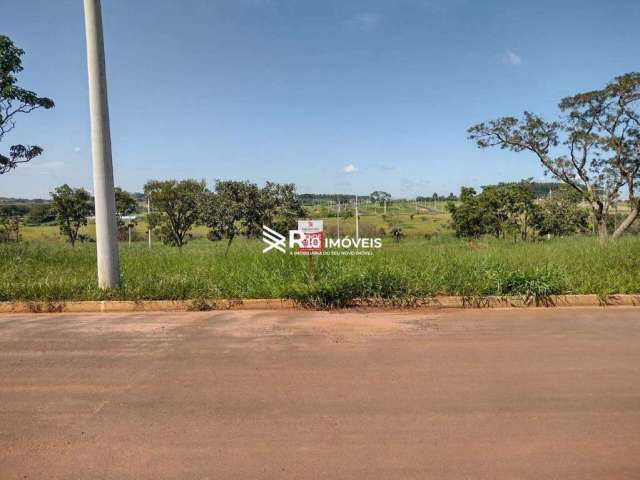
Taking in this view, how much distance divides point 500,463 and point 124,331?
13.9ft

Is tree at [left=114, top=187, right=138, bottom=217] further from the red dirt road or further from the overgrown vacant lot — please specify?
the red dirt road

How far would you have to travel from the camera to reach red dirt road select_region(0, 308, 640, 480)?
7.59ft

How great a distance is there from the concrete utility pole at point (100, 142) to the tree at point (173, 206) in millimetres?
10459

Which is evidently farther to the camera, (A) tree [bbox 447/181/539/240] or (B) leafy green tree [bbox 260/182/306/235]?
(A) tree [bbox 447/181/539/240]

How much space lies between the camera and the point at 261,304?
6008mm

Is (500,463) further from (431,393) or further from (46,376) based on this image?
(46,376)

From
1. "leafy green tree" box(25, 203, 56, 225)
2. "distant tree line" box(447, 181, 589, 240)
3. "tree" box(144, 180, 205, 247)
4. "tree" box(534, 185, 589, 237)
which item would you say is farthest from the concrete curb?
"leafy green tree" box(25, 203, 56, 225)

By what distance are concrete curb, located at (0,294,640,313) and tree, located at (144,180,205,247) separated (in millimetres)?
11151

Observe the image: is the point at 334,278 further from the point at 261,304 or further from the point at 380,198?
the point at 380,198

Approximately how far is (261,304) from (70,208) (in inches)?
727

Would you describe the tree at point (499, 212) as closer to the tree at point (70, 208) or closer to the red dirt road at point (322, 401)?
the red dirt road at point (322, 401)

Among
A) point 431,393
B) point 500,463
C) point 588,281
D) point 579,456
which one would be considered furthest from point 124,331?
point 588,281

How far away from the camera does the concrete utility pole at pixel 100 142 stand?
6211mm

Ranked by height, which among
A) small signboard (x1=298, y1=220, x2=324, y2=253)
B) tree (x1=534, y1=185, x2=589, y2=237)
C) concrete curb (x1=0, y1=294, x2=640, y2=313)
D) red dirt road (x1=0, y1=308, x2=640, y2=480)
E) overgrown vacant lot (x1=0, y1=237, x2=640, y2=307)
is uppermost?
tree (x1=534, y1=185, x2=589, y2=237)
